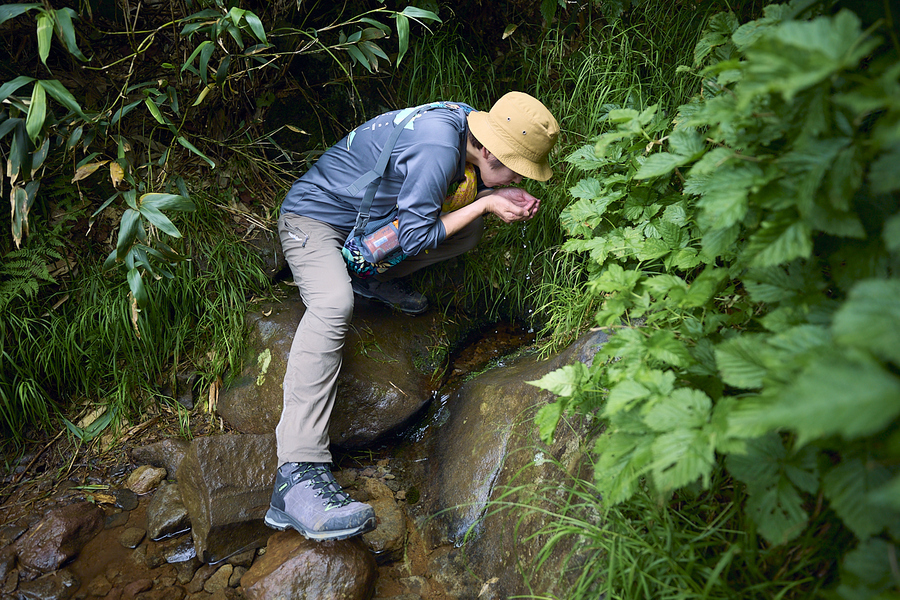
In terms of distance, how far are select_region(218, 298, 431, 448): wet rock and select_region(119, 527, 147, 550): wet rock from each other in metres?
0.60

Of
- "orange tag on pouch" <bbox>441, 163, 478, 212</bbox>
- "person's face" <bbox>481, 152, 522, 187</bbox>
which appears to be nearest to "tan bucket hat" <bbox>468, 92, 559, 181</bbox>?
"person's face" <bbox>481, 152, 522, 187</bbox>

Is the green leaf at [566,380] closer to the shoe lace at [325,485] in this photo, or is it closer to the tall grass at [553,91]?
the tall grass at [553,91]

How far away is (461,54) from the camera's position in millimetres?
3049

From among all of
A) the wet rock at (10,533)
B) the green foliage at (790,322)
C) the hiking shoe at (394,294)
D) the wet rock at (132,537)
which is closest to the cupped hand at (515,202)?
the hiking shoe at (394,294)

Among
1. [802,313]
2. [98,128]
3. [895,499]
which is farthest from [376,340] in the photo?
[895,499]

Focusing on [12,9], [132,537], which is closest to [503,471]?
[132,537]

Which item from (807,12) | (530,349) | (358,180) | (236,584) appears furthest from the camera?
(530,349)

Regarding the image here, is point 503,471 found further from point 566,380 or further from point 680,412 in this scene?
point 680,412

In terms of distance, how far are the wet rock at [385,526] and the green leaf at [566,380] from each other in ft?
3.97

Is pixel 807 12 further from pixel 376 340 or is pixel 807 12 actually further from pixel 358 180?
pixel 376 340

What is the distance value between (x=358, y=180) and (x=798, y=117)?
180 centimetres

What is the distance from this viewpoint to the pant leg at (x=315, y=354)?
7.26ft

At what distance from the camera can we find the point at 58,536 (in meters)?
2.19

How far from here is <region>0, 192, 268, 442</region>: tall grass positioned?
Result: 2506 millimetres
